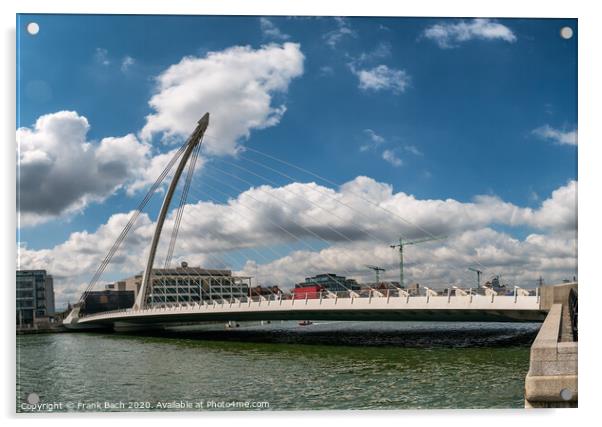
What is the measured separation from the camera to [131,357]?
65.3ft

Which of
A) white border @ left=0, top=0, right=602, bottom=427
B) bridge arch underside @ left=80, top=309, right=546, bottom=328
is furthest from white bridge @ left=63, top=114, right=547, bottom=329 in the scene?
white border @ left=0, top=0, right=602, bottom=427

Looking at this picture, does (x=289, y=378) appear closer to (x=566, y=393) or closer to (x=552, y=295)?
(x=566, y=393)

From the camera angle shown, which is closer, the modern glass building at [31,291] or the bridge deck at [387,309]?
the modern glass building at [31,291]

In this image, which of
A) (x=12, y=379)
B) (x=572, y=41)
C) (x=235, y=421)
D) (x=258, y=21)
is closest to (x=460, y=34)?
(x=572, y=41)

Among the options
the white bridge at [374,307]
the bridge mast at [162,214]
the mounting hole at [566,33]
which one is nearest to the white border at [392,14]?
the mounting hole at [566,33]

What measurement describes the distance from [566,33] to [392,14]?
3180mm

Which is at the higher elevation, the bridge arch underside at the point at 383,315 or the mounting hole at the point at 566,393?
the mounting hole at the point at 566,393

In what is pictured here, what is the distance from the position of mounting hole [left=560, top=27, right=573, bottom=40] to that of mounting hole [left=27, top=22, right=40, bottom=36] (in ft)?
31.1

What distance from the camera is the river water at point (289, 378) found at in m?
10.2

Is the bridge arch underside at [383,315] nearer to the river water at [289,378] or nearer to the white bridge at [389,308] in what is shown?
the white bridge at [389,308]

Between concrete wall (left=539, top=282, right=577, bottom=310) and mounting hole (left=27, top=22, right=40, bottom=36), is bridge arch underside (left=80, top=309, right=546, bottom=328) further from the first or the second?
mounting hole (left=27, top=22, right=40, bottom=36)

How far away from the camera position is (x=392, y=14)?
33.9 feet

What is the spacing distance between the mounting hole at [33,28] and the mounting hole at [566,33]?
9475 millimetres

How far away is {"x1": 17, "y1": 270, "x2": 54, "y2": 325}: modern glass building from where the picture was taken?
10781 mm
